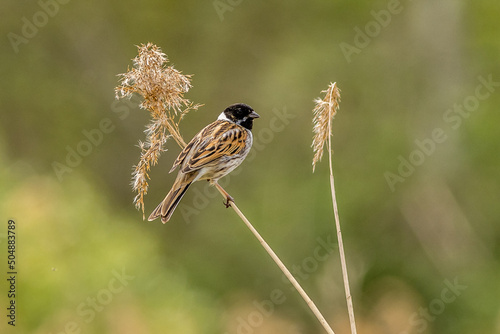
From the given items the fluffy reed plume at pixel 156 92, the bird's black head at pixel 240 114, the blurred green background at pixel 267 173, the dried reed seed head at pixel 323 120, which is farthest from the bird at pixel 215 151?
the blurred green background at pixel 267 173

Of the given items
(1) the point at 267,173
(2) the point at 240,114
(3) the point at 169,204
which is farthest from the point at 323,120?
(1) the point at 267,173

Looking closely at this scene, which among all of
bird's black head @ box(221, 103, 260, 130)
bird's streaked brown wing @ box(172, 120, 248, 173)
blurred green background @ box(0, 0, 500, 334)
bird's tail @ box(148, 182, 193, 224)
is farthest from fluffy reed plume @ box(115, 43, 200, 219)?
blurred green background @ box(0, 0, 500, 334)

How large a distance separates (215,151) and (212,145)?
4 cm

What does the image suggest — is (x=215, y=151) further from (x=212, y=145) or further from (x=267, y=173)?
(x=267, y=173)

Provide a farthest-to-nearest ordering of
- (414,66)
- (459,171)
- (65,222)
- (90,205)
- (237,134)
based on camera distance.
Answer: (414,66) < (459,171) < (90,205) < (65,222) < (237,134)

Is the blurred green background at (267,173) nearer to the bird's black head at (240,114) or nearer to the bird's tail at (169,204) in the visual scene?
the bird's tail at (169,204)

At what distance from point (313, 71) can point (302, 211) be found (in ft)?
9.35

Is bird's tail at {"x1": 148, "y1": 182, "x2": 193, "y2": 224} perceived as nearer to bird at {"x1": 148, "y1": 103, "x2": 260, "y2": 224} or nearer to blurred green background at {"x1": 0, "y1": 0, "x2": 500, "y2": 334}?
bird at {"x1": 148, "y1": 103, "x2": 260, "y2": 224}

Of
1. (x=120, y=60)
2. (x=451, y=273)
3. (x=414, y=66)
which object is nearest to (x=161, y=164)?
(x=120, y=60)

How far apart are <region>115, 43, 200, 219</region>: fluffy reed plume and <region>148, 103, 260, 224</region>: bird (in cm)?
60

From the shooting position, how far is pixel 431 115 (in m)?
10.3

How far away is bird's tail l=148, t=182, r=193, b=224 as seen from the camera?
3.68 metres

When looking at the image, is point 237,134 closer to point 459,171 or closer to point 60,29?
point 459,171

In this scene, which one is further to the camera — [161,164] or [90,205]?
[161,164]
